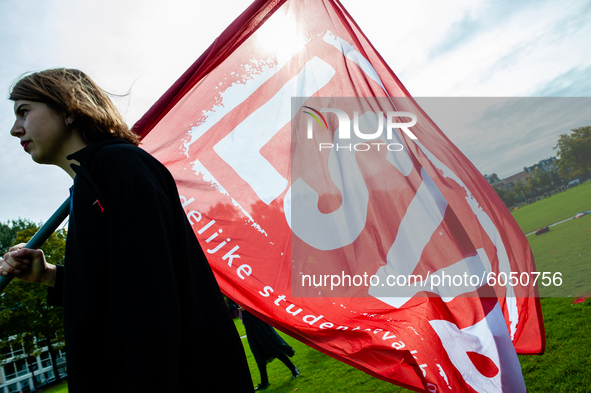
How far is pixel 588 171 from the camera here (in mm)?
8352

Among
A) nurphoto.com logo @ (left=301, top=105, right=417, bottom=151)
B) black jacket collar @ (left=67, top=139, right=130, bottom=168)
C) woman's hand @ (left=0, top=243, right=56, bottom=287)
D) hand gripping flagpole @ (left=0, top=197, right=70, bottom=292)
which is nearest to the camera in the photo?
black jacket collar @ (left=67, top=139, right=130, bottom=168)

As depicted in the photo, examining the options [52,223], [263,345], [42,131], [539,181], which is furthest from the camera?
[539,181]

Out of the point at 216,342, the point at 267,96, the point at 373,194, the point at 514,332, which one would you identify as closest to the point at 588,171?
Result: the point at 514,332

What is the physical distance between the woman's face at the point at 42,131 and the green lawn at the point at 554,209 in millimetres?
20277

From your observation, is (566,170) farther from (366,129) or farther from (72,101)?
(72,101)

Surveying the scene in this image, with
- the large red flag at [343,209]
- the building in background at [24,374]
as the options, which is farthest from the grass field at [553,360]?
the building in background at [24,374]

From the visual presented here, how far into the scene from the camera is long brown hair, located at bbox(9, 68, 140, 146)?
1684 millimetres

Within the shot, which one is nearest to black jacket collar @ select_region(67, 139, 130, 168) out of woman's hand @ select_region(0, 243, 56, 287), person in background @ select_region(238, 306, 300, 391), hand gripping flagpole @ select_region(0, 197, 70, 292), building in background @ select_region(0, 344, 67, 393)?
woman's hand @ select_region(0, 243, 56, 287)

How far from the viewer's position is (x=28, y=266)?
196cm

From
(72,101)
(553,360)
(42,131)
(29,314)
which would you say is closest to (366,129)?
(72,101)

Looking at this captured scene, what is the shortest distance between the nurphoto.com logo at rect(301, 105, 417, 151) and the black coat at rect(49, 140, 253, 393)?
2.21 m

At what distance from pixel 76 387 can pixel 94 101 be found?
1348 mm

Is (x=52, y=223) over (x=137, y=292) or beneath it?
over

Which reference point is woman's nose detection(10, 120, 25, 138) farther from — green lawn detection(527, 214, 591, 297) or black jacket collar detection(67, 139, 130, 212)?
green lawn detection(527, 214, 591, 297)
